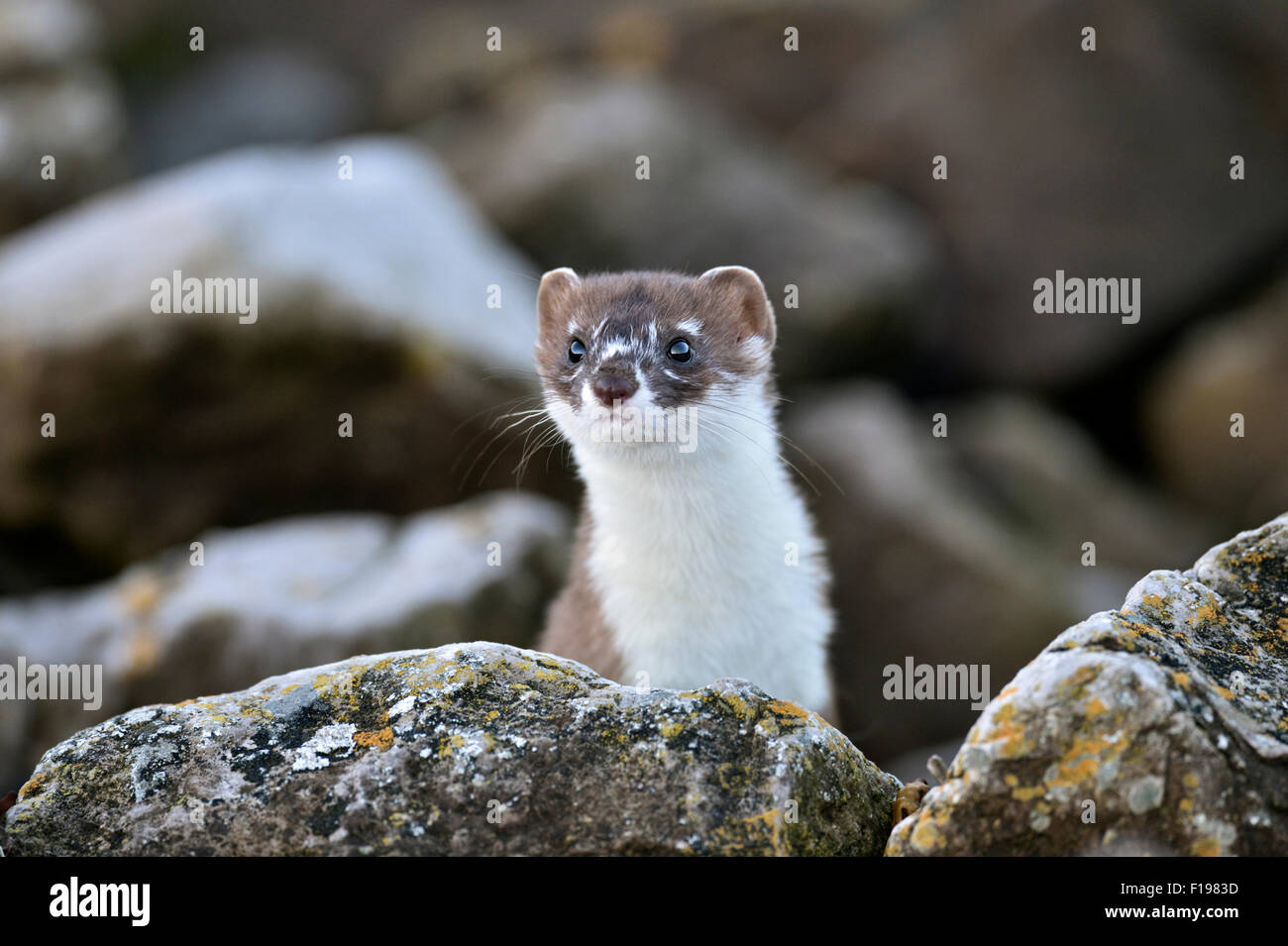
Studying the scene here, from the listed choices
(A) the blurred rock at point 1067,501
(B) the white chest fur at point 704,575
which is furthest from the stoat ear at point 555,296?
(A) the blurred rock at point 1067,501

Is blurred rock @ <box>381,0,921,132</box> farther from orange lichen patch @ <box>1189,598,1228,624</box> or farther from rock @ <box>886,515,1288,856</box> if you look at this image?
A: rock @ <box>886,515,1288,856</box>

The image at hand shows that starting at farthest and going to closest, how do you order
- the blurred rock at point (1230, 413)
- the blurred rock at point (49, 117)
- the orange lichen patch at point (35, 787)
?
the blurred rock at point (49, 117)
the blurred rock at point (1230, 413)
the orange lichen patch at point (35, 787)

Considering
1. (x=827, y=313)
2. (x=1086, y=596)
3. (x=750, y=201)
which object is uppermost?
(x=750, y=201)

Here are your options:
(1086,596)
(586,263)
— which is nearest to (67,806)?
(1086,596)

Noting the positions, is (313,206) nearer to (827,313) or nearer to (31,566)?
(31,566)

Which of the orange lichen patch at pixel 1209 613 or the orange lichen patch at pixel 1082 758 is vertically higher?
the orange lichen patch at pixel 1209 613

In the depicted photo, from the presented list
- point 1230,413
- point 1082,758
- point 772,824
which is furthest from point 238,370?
point 1230,413

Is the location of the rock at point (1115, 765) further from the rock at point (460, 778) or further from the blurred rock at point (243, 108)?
the blurred rock at point (243, 108)

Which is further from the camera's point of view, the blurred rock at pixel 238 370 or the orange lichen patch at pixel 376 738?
the blurred rock at pixel 238 370
